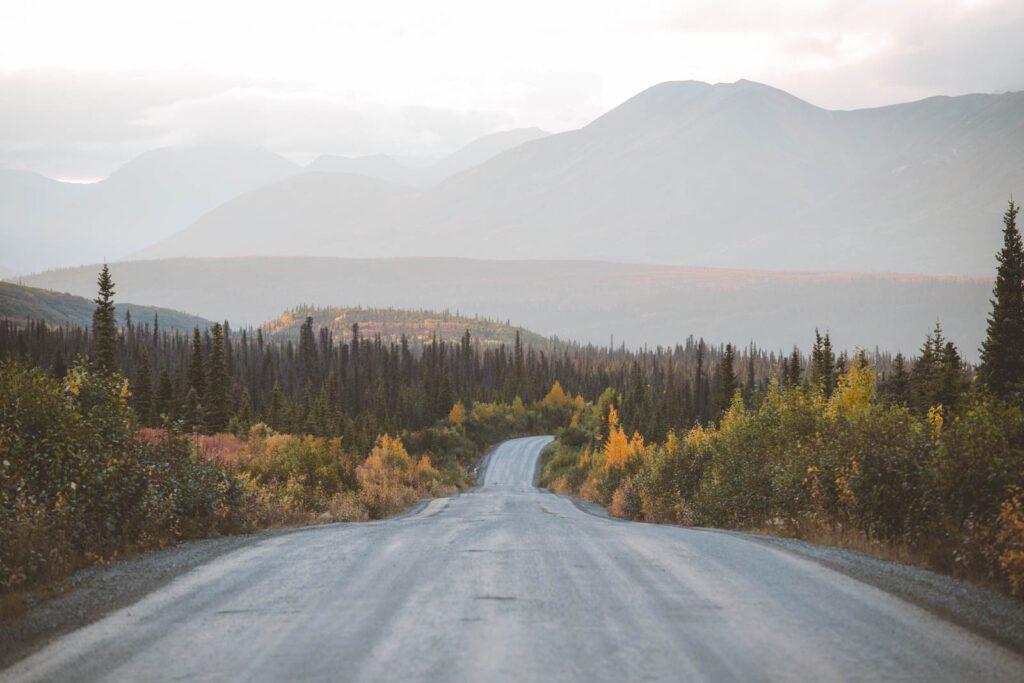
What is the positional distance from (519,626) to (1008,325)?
207ft

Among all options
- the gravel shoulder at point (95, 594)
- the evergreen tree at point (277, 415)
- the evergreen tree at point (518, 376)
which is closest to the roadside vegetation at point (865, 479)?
the gravel shoulder at point (95, 594)

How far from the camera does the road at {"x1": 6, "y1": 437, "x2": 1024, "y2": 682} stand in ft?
26.8

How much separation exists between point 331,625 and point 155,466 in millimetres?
9755

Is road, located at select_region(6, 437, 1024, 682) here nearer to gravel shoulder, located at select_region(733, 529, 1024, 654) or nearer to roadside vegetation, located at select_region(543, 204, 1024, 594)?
gravel shoulder, located at select_region(733, 529, 1024, 654)

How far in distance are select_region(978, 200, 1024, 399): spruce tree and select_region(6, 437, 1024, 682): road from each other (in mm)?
56856

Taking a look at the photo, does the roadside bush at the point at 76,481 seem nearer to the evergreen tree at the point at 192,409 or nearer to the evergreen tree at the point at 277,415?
the evergreen tree at the point at 192,409

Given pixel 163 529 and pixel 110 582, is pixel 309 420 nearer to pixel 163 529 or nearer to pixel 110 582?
pixel 163 529

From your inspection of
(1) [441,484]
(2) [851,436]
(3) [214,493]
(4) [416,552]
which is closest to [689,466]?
Answer: (2) [851,436]

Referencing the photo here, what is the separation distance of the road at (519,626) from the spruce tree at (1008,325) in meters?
56.9

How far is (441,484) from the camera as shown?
250ft

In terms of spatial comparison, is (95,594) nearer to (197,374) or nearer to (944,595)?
(944,595)

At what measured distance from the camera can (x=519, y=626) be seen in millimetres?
9562

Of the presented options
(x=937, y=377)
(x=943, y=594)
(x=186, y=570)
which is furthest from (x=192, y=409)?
(x=943, y=594)

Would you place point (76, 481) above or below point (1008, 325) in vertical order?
below
